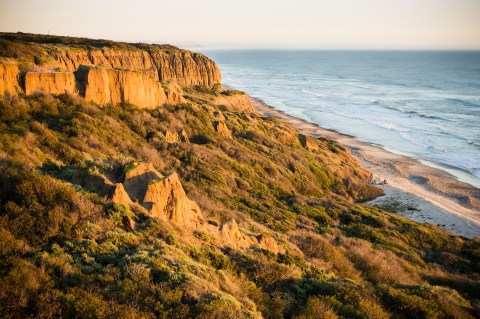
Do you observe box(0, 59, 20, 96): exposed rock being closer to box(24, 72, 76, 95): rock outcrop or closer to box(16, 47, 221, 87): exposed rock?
box(24, 72, 76, 95): rock outcrop

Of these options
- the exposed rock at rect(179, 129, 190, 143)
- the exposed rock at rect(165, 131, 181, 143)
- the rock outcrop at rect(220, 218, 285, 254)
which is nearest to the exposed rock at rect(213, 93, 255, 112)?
the exposed rock at rect(179, 129, 190, 143)

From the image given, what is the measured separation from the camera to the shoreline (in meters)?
27.1

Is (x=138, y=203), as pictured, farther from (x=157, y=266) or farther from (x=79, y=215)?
(x=157, y=266)

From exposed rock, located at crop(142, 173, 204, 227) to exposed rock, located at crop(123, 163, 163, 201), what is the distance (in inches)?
10.2

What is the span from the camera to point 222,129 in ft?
99.4

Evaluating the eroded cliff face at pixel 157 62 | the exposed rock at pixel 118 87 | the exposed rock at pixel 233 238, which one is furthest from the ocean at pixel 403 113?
the exposed rock at pixel 118 87

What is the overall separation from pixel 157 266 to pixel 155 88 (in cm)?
2322

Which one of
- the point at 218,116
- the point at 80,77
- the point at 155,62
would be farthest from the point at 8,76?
the point at 155,62

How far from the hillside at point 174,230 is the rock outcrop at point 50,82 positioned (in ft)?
0.41

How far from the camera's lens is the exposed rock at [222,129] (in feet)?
98.3

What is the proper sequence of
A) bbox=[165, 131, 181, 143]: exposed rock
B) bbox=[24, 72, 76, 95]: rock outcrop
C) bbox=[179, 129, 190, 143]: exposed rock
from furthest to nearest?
bbox=[179, 129, 190, 143]: exposed rock < bbox=[165, 131, 181, 143]: exposed rock < bbox=[24, 72, 76, 95]: rock outcrop

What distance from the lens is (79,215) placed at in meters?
8.55

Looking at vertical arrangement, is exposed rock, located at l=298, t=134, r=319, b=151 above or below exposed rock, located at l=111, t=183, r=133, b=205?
below

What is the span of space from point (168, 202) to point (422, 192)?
30468 mm
